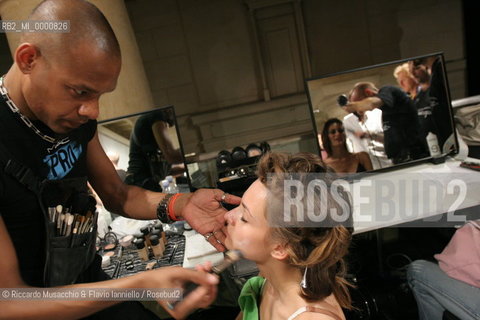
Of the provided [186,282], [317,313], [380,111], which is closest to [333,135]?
[380,111]

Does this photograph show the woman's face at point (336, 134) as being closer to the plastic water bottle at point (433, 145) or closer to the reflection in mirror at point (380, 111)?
the reflection in mirror at point (380, 111)

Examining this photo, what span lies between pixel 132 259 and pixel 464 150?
8.26 ft

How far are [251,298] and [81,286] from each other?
0.80 metres

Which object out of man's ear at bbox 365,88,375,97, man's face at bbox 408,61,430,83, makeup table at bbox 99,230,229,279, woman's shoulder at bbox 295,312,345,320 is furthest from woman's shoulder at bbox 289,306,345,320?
man's face at bbox 408,61,430,83

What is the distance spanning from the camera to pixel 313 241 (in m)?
1.19

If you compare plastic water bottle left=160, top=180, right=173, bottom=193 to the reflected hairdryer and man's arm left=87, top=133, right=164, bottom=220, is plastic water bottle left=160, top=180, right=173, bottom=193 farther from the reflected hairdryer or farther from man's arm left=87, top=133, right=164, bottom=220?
the reflected hairdryer

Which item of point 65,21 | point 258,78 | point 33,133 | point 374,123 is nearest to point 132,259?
point 33,133

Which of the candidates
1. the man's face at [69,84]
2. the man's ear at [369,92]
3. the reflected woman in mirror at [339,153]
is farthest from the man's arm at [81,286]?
the man's ear at [369,92]

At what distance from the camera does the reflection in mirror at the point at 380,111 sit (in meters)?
A: 2.37

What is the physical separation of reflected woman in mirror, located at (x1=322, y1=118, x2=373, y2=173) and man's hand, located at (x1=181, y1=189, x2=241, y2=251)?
3.75 ft

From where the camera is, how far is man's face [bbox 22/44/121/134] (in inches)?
37.4

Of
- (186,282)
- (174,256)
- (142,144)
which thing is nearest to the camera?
(186,282)

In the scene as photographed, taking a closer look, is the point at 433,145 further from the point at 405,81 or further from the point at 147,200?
the point at 147,200

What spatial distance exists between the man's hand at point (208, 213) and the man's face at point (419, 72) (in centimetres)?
178
